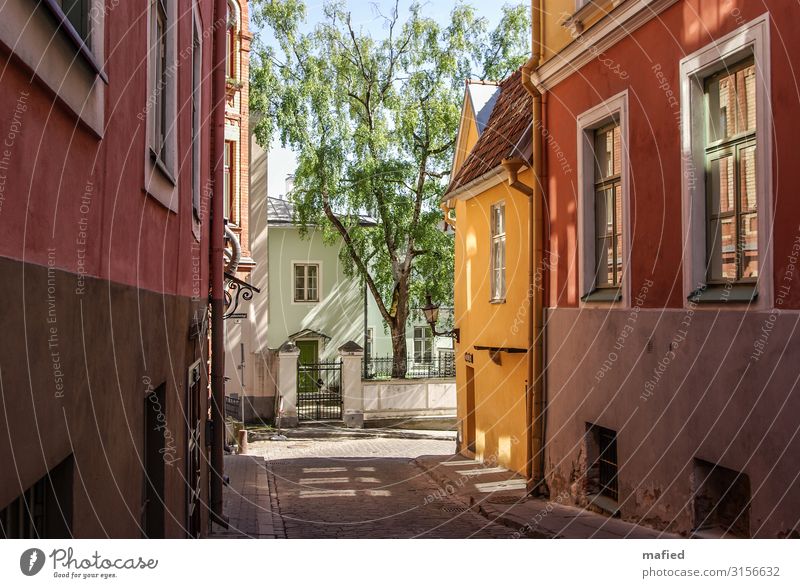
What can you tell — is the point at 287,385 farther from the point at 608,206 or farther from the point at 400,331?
the point at 608,206

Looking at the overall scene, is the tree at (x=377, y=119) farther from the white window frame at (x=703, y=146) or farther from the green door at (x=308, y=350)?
the white window frame at (x=703, y=146)

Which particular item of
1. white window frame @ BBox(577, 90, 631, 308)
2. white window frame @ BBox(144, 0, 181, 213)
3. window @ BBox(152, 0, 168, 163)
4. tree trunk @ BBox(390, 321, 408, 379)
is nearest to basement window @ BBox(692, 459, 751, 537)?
white window frame @ BBox(577, 90, 631, 308)

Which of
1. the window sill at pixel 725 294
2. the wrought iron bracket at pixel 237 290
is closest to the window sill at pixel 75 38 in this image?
the window sill at pixel 725 294

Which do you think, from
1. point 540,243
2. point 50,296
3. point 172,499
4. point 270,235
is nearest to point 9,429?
point 50,296

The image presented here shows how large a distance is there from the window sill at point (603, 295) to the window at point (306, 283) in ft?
86.2

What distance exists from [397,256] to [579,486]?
62.1 ft

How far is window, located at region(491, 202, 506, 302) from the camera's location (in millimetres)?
14611

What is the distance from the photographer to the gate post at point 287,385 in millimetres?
25000

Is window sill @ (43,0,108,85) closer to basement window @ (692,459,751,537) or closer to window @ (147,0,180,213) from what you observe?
window @ (147,0,180,213)

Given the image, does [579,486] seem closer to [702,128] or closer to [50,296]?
[702,128]

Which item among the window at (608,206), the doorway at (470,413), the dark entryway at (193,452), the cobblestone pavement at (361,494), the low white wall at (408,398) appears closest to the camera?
the dark entryway at (193,452)

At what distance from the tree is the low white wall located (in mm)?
1975

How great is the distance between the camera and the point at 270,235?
114 feet
